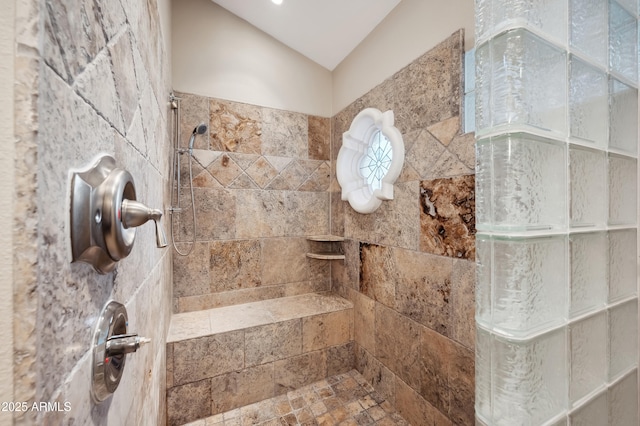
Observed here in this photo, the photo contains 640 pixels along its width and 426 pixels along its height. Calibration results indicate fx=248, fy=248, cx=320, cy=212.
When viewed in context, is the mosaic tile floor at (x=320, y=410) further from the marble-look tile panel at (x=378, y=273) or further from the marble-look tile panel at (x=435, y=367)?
the marble-look tile panel at (x=378, y=273)

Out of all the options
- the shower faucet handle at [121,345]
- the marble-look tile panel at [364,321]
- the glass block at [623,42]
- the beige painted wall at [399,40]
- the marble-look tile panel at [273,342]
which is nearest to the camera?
the shower faucet handle at [121,345]

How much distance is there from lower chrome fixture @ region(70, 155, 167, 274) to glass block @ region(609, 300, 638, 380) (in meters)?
1.28

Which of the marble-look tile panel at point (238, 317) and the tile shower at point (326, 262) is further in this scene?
the marble-look tile panel at point (238, 317)

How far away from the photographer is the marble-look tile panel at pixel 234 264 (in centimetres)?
208

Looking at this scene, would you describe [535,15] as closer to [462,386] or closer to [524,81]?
[524,81]

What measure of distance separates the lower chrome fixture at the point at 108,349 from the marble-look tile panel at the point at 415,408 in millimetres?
1581

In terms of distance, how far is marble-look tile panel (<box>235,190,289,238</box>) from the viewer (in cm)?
217

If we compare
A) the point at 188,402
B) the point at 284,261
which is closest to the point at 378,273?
the point at 284,261

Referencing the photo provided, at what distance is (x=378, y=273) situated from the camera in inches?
73.9

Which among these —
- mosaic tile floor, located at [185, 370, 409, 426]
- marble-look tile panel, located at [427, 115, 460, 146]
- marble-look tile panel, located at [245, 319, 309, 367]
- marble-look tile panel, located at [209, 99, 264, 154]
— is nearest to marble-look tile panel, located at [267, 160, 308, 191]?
marble-look tile panel, located at [209, 99, 264, 154]

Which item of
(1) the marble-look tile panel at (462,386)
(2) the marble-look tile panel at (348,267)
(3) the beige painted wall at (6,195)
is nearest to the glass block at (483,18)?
(3) the beige painted wall at (6,195)

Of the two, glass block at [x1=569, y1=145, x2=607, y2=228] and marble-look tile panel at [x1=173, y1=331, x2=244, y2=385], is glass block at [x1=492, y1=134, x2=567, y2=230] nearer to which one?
glass block at [x1=569, y1=145, x2=607, y2=228]

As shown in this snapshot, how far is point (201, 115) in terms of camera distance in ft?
6.66

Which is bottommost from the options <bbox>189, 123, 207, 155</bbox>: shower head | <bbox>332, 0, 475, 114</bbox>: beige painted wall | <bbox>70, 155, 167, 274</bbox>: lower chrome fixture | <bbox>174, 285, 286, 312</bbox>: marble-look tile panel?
<bbox>174, 285, 286, 312</bbox>: marble-look tile panel
